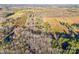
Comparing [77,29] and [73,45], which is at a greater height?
[77,29]

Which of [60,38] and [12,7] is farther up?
[12,7]

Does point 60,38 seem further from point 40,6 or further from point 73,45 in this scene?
point 40,6

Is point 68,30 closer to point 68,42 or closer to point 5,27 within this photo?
point 68,42
